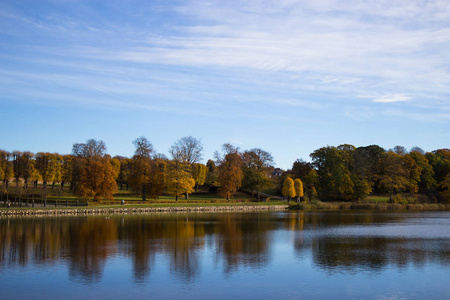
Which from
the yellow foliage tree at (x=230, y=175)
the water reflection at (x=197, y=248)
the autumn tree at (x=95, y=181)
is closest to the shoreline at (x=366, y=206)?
the yellow foliage tree at (x=230, y=175)

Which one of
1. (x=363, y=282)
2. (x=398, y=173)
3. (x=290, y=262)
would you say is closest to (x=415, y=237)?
(x=290, y=262)

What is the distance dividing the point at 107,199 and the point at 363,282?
49531mm

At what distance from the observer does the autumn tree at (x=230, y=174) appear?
227 feet

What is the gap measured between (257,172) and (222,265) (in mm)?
59424

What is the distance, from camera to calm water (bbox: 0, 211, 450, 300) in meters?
13.6

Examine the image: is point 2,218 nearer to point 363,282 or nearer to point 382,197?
point 363,282

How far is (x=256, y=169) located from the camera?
7788cm

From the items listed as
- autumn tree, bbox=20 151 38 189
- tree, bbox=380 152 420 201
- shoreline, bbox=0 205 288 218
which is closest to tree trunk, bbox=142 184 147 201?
shoreline, bbox=0 205 288 218

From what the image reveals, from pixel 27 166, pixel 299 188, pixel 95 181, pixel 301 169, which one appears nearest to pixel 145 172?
pixel 95 181

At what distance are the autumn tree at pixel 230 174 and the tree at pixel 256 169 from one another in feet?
15.4

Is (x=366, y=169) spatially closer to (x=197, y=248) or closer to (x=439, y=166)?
(x=439, y=166)

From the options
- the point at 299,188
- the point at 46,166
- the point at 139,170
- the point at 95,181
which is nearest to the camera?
the point at 95,181

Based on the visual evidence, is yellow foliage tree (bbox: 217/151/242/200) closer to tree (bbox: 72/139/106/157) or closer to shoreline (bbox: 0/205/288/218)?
shoreline (bbox: 0/205/288/218)

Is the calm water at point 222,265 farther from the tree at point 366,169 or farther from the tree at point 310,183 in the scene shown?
the tree at point 310,183
